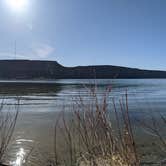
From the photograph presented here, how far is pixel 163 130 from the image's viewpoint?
1266cm

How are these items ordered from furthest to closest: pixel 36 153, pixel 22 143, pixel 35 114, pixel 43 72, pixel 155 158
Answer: pixel 43 72 → pixel 35 114 → pixel 22 143 → pixel 36 153 → pixel 155 158

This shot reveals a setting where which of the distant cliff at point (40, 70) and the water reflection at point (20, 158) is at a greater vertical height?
the distant cliff at point (40, 70)

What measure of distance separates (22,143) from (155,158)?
14.4ft

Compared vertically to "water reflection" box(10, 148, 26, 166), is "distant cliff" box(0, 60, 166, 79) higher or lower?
higher

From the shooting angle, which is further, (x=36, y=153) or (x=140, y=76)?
(x=140, y=76)

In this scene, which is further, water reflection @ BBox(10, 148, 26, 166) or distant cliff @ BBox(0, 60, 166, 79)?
distant cliff @ BBox(0, 60, 166, 79)

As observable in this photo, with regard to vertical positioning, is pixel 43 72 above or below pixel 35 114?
above

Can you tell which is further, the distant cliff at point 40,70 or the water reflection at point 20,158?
the distant cliff at point 40,70

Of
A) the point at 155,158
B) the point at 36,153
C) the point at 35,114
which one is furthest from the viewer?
the point at 35,114

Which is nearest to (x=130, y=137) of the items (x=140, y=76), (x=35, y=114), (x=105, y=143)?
(x=105, y=143)

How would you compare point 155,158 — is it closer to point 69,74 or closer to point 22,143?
point 22,143

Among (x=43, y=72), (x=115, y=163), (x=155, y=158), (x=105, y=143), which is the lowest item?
(x=155, y=158)

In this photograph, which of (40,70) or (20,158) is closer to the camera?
(20,158)

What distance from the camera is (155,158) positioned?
898cm
